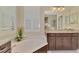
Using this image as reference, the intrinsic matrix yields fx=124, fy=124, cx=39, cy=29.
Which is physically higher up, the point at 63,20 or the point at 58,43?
the point at 63,20

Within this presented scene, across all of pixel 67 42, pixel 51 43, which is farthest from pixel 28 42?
pixel 67 42

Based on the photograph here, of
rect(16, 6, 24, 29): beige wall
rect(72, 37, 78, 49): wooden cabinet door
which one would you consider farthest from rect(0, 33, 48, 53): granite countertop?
rect(72, 37, 78, 49): wooden cabinet door

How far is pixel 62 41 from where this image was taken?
1767 millimetres

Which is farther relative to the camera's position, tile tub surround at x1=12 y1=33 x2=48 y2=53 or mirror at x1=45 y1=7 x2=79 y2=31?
mirror at x1=45 y1=7 x2=79 y2=31

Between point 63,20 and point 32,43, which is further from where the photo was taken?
point 63,20

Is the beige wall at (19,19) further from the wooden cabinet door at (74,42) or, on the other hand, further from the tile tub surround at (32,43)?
the wooden cabinet door at (74,42)

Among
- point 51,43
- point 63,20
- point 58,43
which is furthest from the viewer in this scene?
point 63,20

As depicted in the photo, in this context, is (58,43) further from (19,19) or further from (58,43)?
(19,19)

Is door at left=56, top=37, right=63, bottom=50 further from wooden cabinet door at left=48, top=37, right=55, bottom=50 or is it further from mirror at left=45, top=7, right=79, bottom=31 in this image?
mirror at left=45, top=7, right=79, bottom=31

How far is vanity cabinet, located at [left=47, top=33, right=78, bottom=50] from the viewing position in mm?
1718

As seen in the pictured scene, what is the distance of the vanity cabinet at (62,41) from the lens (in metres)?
1.72
